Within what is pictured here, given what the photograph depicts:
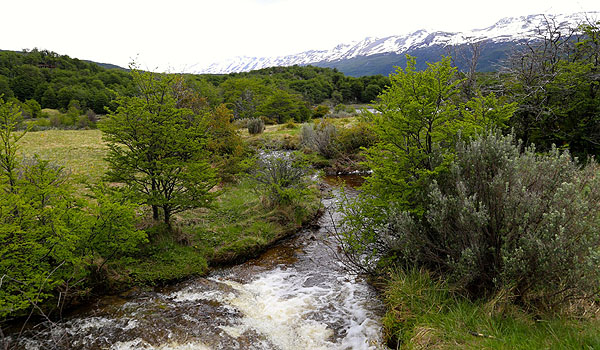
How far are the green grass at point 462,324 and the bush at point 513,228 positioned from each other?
29 cm

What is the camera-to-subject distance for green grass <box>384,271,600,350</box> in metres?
3.23

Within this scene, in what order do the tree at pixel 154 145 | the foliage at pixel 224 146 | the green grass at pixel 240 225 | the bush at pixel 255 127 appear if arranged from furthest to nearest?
the bush at pixel 255 127, the foliage at pixel 224 146, the green grass at pixel 240 225, the tree at pixel 154 145

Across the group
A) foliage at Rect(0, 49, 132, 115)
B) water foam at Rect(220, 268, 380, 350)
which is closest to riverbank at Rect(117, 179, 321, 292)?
water foam at Rect(220, 268, 380, 350)

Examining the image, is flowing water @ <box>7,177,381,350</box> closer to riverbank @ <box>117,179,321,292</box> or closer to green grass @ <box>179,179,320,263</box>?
riverbank @ <box>117,179,321,292</box>

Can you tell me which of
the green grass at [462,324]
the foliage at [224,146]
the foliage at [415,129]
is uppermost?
the foliage at [415,129]

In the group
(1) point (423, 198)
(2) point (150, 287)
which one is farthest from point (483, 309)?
(2) point (150, 287)

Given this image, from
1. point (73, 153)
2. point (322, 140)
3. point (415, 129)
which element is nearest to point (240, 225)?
point (415, 129)

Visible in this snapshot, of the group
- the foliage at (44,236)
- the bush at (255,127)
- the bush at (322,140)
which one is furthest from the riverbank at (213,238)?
the bush at (255,127)

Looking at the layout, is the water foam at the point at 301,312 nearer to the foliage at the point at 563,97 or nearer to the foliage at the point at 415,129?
the foliage at the point at 415,129

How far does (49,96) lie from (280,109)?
42.6 meters

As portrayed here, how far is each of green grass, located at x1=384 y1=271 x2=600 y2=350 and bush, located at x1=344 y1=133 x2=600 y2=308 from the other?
29cm

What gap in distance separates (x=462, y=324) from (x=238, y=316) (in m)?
3.55

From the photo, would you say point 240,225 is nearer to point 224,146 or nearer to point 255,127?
point 224,146

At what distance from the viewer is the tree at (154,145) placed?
276 inches
